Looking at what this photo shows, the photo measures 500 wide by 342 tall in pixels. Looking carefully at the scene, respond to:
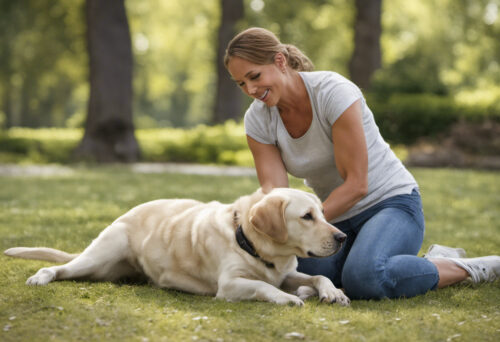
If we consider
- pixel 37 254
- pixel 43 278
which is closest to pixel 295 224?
pixel 43 278

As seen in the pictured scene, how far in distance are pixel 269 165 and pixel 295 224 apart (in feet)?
3.04

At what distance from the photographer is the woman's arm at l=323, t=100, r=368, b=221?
14.6ft

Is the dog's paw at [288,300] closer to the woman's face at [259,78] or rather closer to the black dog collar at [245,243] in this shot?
the black dog collar at [245,243]

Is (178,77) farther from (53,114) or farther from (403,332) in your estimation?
(403,332)

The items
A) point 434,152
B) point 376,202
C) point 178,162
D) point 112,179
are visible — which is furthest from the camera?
point 178,162

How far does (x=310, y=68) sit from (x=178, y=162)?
1475 cm

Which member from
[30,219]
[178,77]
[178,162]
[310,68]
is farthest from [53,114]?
[310,68]

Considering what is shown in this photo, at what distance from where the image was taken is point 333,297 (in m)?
4.07

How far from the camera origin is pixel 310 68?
198 inches

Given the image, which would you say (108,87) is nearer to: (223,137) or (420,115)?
(223,137)

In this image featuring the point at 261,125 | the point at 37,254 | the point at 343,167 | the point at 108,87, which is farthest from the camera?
the point at 108,87

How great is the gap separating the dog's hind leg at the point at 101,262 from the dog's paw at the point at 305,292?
1457 millimetres

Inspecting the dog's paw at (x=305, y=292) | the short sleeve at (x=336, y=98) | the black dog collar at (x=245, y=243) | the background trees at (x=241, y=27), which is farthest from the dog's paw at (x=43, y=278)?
the background trees at (x=241, y=27)

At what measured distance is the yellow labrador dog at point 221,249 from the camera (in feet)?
13.3
